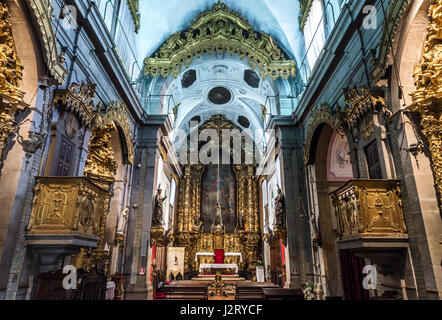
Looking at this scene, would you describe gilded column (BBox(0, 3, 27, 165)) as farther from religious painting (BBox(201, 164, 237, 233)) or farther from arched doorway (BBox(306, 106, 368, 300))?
religious painting (BBox(201, 164, 237, 233))

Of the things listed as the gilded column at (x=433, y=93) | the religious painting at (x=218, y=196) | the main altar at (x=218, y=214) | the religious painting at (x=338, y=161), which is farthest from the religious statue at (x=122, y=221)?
the religious painting at (x=218, y=196)

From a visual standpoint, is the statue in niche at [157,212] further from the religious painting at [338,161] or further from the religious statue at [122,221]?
the religious painting at [338,161]

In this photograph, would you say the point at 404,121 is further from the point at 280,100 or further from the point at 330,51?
the point at 280,100

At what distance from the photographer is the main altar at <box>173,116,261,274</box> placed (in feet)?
61.4

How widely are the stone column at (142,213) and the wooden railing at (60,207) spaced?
504cm

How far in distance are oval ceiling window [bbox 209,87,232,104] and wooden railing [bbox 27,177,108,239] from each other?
13.1 metres

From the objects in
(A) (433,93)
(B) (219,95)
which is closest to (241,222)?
(B) (219,95)

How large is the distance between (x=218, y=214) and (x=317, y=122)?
39.0 ft

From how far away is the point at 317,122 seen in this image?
9234 mm

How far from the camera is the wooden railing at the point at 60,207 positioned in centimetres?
518

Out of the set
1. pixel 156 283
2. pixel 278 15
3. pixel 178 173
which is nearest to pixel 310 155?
pixel 278 15

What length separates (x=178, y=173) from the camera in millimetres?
19516

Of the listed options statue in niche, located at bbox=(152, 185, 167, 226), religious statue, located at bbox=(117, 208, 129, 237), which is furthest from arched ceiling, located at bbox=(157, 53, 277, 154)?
religious statue, located at bbox=(117, 208, 129, 237)

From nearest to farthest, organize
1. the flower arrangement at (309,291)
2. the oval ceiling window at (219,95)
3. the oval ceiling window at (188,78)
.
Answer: the flower arrangement at (309,291) → the oval ceiling window at (188,78) → the oval ceiling window at (219,95)
